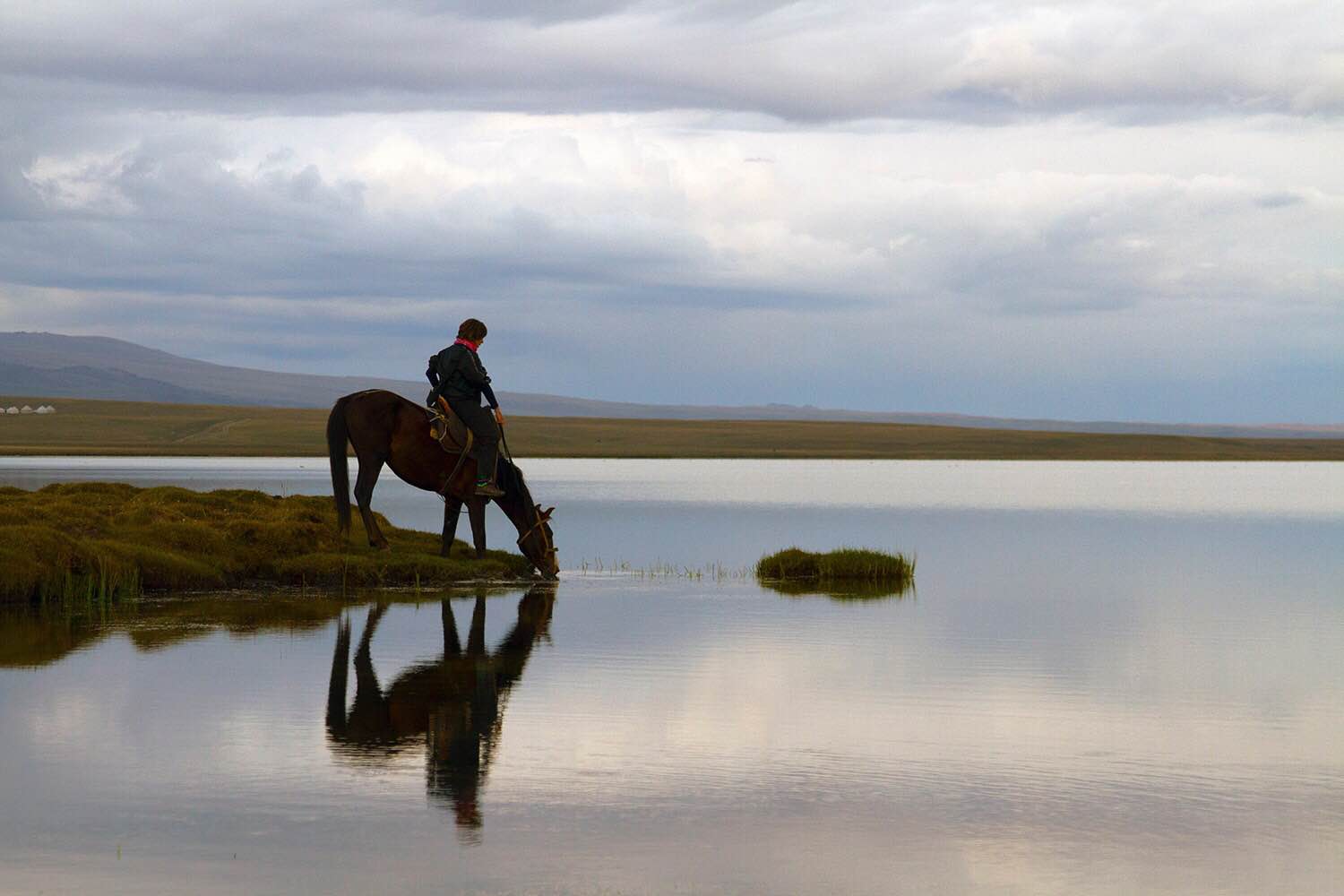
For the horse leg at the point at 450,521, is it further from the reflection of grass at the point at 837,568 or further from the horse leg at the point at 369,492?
the reflection of grass at the point at 837,568

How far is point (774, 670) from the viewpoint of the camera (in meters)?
14.5

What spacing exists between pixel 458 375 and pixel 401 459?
1504mm

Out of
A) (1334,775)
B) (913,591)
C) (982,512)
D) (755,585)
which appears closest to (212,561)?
(755,585)

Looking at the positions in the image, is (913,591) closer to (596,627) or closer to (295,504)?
(596,627)

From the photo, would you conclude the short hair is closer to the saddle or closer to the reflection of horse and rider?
the saddle

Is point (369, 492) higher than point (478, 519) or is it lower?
higher

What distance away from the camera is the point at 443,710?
471 inches

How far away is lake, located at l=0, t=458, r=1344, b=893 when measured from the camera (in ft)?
25.8

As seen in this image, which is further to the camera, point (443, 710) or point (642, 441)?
point (642, 441)

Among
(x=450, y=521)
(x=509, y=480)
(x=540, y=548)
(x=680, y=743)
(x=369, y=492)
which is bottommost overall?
(x=680, y=743)

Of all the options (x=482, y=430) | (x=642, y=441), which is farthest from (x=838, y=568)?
(x=642, y=441)

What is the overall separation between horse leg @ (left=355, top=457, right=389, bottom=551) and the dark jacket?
1295 mm

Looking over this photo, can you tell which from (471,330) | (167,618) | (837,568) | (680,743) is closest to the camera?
(680,743)

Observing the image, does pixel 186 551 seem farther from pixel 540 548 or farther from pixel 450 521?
pixel 540 548
